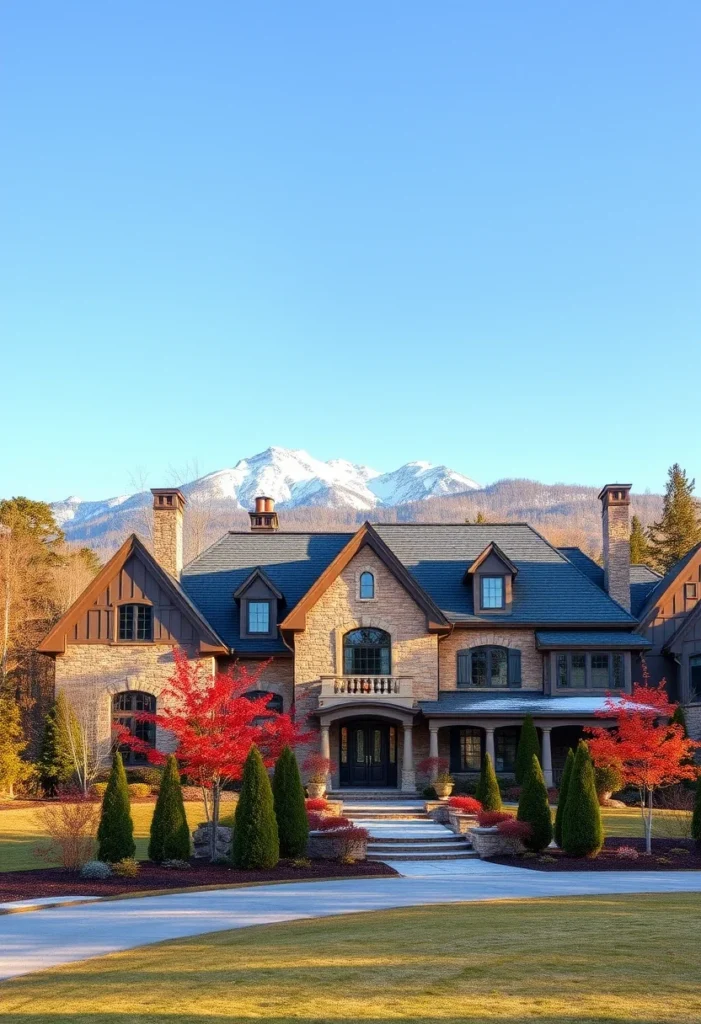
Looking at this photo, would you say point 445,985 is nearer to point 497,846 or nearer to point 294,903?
point 294,903

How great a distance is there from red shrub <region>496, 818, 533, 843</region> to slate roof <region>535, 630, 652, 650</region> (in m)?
13.4

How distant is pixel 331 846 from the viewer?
23.2m

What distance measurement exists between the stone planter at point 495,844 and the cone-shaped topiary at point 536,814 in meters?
0.27

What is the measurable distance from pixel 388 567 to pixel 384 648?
269 centimetres

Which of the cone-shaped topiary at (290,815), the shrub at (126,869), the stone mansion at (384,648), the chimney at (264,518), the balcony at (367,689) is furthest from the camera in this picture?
the chimney at (264,518)


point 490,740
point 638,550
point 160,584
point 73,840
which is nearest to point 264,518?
point 160,584

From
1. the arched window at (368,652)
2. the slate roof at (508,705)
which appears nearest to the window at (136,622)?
the arched window at (368,652)

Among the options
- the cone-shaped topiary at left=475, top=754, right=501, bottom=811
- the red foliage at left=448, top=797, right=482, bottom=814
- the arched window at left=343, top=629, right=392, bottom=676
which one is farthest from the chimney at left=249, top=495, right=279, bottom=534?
the cone-shaped topiary at left=475, top=754, right=501, bottom=811

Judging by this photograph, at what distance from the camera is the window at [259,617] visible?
38406mm

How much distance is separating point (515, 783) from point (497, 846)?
11.3m

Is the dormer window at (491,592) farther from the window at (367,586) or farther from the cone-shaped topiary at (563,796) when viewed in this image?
the cone-shaped topiary at (563,796)

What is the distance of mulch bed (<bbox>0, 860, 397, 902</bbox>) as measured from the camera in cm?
1814

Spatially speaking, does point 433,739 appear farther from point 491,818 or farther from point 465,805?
point 491,818

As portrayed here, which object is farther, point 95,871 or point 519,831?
point 519,831
